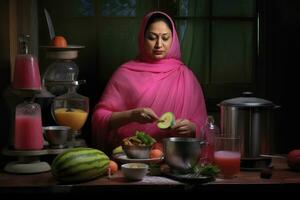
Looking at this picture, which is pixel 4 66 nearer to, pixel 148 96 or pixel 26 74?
pixel 26 74

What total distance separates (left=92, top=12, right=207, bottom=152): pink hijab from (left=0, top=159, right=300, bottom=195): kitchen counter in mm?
763

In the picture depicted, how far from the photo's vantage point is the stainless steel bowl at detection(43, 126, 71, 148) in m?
2.43

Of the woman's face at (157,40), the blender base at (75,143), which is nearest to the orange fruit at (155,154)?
the blender base at (75,143)

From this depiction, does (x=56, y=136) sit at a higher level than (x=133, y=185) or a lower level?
higher

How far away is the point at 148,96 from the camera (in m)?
3.00

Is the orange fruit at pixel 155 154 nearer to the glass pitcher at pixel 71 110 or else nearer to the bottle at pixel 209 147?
the bottle at pixel 209 147

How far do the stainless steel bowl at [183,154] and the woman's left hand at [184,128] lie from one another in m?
0.51

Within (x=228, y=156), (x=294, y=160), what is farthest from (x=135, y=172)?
(x=294, y=160)

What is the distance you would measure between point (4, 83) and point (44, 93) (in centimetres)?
26

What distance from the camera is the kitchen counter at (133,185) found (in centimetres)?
208

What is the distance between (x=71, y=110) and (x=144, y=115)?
0.42 meters

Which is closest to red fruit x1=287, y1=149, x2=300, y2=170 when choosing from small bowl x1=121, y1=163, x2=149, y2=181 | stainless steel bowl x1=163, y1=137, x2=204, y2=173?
stainless steel bowl x1=163, y1=137, x2=204, y2=173

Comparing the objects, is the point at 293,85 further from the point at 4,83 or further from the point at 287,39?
the point at 4,83

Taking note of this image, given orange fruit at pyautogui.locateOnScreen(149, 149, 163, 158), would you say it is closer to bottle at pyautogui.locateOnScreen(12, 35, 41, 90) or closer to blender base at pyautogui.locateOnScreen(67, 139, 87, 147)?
blender base at pyautogui.locateOnScreen(67, 139, 87, 147)
